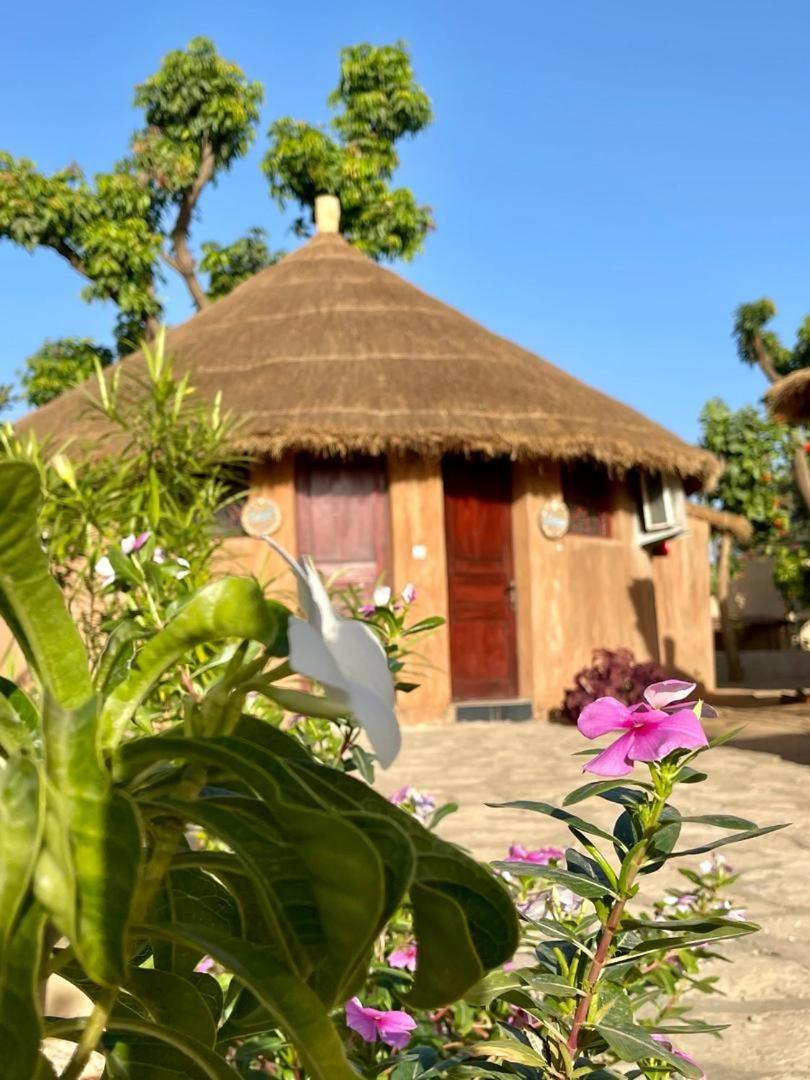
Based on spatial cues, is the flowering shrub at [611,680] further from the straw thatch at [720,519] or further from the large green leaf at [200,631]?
the large green leaf at [200,631]

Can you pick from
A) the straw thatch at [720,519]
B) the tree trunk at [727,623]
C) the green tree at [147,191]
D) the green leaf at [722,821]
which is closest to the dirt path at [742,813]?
the green leaf at [722,821]

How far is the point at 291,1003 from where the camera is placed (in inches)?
21.7

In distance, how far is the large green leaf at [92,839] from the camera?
0.54 m

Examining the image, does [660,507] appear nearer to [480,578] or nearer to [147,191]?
[480,578]

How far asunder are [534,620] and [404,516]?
1.33 meters

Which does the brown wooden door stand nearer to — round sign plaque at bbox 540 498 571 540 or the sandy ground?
round sign plaque at bbox 540 498 571 540

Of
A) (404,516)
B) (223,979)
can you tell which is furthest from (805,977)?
(404,516)

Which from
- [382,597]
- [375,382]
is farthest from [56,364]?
[382,597]

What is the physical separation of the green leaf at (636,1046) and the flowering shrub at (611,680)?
7.24m

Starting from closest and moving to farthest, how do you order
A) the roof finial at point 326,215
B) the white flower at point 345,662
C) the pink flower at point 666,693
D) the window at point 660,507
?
the white flower at point 345,662 < the pink flower at point 666,693 < the window at point 660,507 < the roof finial at point 326,215

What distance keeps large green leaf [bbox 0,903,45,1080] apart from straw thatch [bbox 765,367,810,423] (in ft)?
24.2

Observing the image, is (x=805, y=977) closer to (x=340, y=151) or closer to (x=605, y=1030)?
(x=605, y=1030)

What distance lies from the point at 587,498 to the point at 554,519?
2.46 ft

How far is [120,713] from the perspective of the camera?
636 mm
